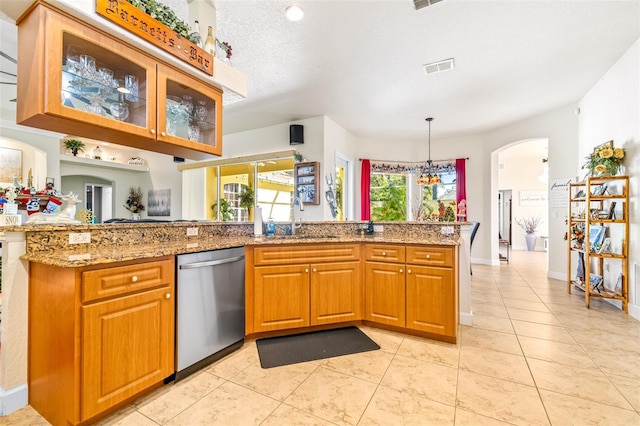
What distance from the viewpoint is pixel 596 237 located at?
3621 mm

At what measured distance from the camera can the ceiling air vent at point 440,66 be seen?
10.4 ft

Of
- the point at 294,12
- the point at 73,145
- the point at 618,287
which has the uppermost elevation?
the point at 294,12

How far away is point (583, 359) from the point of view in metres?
2.16

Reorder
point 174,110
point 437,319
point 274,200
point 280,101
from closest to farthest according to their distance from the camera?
point 174,110, point 437,319, point 280,101, point 274,200

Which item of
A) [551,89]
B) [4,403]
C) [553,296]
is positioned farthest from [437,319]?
[551,89]

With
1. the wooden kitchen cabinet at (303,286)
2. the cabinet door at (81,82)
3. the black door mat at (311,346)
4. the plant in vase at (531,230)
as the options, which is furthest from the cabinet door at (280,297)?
the plant in vase at (531,230)

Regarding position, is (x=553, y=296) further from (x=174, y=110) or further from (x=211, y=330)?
(x=174, y=110)

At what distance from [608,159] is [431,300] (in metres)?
2.92

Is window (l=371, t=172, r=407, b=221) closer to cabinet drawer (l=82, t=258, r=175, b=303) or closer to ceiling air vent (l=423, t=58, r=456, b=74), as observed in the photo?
ceiling air vent (l=423, t=58, r=456, b=74)

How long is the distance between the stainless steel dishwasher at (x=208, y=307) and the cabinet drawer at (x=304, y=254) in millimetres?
203

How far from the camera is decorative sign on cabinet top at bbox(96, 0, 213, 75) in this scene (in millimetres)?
1492

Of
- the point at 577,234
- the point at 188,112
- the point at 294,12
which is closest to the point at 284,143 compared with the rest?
the point at 294,12

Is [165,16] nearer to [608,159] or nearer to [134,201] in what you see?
[608,159]

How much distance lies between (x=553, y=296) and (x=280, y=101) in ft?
15.7
